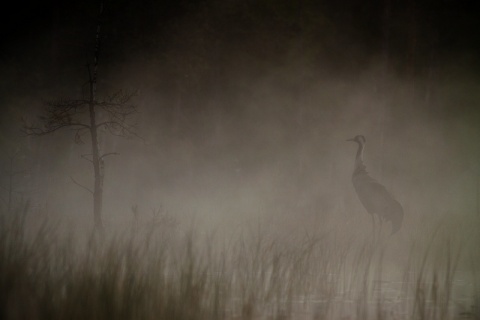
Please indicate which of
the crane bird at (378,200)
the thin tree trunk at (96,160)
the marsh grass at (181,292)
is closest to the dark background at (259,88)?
the crane bird at (378,200)

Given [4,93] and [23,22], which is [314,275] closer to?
[4,93]

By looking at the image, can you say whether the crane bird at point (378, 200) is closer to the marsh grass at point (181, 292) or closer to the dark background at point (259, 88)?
the marsh grass at point (181, 292)

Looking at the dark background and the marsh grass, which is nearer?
the marsh grass

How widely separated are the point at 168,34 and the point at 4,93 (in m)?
5.07

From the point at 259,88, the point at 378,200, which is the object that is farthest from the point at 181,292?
the point at 259,88

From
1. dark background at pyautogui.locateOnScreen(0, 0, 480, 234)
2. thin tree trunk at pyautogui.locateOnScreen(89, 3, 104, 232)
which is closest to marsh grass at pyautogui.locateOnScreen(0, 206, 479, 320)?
thin tree trunk at pyautogui.locateOnScreen(89, 3, 104, 232)

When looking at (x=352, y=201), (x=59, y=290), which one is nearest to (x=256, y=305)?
(x=59, y=290)

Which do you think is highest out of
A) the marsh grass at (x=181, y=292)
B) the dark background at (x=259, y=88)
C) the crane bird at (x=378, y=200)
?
the dark background at (x=259, y=88)

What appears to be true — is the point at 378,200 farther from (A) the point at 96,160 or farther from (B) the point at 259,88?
(B) the point at 259,88

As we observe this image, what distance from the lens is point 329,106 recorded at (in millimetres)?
18422

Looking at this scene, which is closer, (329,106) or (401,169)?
(401,169)

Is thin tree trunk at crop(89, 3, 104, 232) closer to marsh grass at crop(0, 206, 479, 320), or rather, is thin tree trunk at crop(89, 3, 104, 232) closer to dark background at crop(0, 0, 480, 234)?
marsh grass at crop(0, 206, 479, 320)

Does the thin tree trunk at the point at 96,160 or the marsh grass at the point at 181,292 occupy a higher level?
the thin tree trunk at the point at 96,160

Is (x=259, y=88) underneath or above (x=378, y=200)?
above
